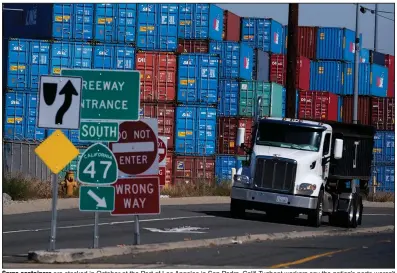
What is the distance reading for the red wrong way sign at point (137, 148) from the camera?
17.2 metres

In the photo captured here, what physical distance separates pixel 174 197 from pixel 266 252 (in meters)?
21.6

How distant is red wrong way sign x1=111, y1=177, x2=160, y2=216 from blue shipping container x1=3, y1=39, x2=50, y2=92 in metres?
27.4

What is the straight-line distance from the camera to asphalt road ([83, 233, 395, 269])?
15.2m

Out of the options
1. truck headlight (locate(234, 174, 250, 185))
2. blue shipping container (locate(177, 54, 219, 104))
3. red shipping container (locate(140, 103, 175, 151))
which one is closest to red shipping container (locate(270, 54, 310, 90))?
blue shipping container (locate(177, 54, 219, 104))

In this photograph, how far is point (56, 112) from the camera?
15500mm

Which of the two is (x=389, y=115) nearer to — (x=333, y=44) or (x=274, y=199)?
(x=333, y=44)

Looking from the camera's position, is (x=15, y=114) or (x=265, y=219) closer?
(x=265, y=219)

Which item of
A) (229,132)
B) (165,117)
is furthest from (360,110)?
(165,117)

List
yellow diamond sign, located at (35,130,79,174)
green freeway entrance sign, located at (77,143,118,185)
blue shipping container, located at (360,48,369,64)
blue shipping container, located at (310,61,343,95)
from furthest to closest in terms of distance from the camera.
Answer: blue shipping container, located at (360,48,369,64) → blue shipping container, located at (310,61,343,95) → green freeway entrance sign, located at (77,143,118,185) → yellow diamond sign, located at (35,130,79,174)

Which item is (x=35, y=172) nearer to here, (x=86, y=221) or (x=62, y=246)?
(x=86, y=221)

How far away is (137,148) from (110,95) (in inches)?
54.1

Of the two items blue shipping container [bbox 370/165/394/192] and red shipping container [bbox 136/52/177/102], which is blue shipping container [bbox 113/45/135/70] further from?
blue shipping container [bbox 370/165/394/192]

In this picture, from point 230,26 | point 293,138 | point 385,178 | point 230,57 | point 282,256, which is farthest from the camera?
point 385,178

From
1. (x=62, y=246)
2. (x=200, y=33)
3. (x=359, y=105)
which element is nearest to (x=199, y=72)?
(x=200, y=33)
